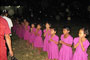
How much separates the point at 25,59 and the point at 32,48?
1899 millimetres

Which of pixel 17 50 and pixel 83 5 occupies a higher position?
pixel 83 5

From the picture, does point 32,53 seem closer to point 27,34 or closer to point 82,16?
point 27,34

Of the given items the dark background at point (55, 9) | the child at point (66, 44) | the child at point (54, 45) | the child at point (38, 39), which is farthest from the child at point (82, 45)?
the dark background at point (55, 9)

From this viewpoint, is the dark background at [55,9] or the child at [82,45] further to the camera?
the dark background at [55,9]

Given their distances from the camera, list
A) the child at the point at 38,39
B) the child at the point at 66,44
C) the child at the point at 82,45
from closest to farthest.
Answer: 1. the child at the point at 82,45
2. the child at the point at 66,44
3. the child at the point at 38,39

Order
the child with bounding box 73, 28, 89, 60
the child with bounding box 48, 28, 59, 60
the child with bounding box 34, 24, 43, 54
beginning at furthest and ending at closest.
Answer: the child with bounding box 34, 24, 43, 54 < the child with bounding box 48, 28, 59, 60 < the child with bounding box 73, 28, 89, 60

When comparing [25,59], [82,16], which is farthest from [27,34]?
[82,16]

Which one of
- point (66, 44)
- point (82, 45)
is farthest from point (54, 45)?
point (82, 45)

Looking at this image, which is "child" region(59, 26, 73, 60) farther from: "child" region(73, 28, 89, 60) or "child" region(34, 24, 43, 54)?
"child" region(34, 24, 43, 54)

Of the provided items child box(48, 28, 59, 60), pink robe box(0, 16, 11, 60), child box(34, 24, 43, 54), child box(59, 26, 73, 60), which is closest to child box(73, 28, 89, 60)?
child box(59, 26, 73, 60)

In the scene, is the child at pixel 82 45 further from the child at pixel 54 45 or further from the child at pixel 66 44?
the child at pixel 54 45

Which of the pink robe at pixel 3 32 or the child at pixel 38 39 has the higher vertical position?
the pink robe at pixel 3 32

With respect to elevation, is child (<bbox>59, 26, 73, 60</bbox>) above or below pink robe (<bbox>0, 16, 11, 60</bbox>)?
below

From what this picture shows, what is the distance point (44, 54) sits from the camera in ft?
27.2
